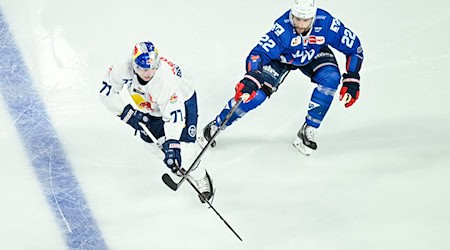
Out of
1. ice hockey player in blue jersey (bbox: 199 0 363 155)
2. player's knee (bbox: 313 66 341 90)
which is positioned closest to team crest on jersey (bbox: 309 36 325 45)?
ice hockey player in blue jersey (bbox: 199 0 363 155)

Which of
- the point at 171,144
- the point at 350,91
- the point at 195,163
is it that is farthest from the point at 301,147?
the point at 171,144

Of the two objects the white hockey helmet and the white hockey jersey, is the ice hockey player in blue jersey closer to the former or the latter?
the white hockey helmet

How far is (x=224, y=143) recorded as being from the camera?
5.04 meters

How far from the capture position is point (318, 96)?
4.69 meters

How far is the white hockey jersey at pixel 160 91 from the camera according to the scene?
412cm

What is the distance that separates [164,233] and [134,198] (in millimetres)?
321

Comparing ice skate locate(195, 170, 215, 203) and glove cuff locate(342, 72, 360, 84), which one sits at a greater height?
glove cuff locate(342, 72, 360, 84)

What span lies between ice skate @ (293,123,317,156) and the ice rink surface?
5 centimetres

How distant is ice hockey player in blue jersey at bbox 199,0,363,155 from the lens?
446cm

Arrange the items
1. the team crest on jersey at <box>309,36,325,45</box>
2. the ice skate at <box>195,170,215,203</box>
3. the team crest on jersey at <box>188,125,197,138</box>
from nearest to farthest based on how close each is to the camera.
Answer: the team crest on jersey at <box>188,125,197,138</box> < the team crest on jersey at <box>309,36,325,45</box> < the ice skate at <box>195,170,215,203</box>

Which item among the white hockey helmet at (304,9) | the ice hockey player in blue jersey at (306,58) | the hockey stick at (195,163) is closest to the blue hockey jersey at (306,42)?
the ice hockey player in blue jersey at (306,58)

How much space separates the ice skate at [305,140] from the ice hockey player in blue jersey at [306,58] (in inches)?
3.8

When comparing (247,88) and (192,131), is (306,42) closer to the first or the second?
(247,88)

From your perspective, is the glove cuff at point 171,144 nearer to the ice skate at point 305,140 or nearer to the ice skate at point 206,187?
the ice skate at point 206,187
